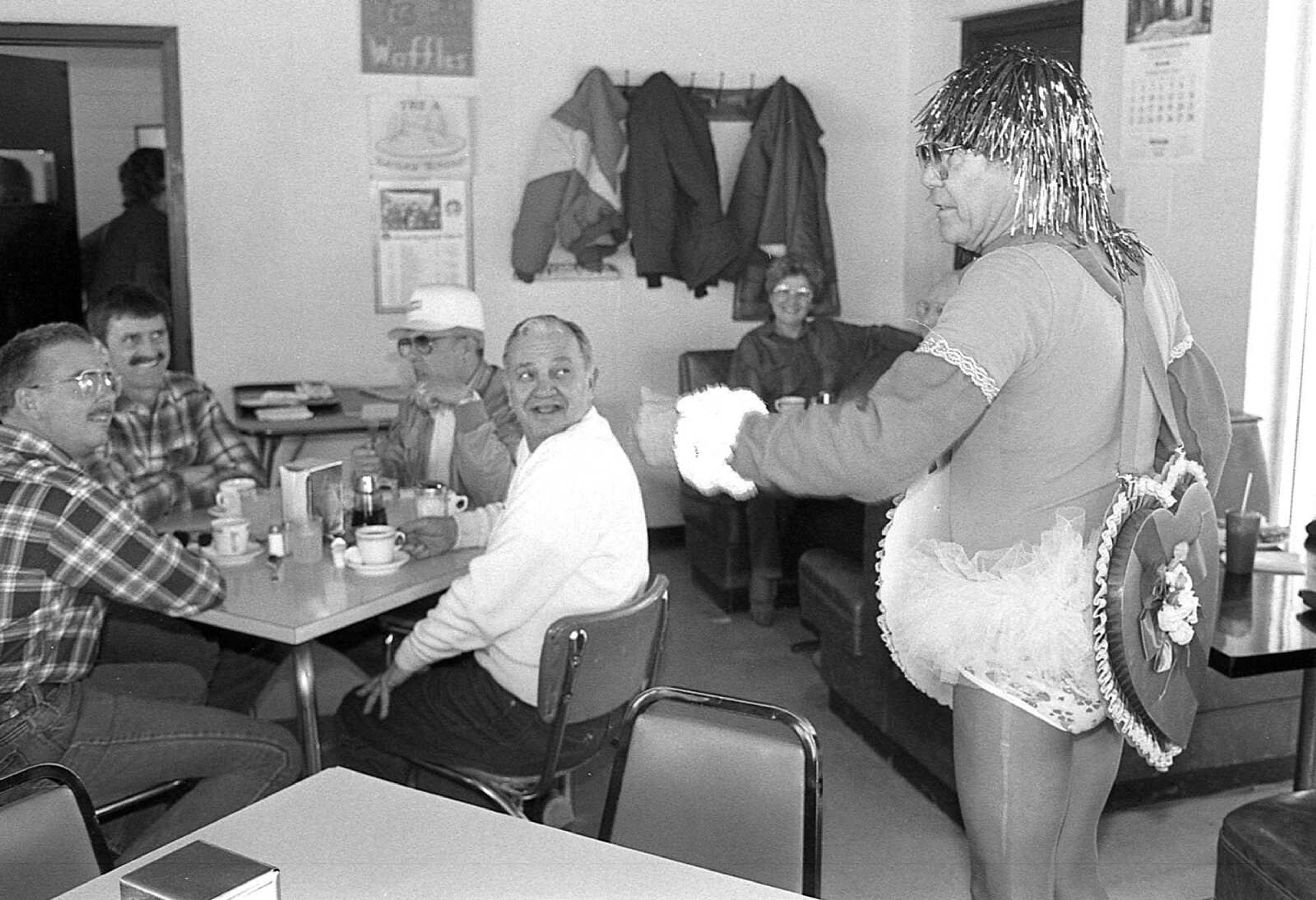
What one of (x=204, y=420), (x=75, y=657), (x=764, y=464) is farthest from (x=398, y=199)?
(x=764, y=464)

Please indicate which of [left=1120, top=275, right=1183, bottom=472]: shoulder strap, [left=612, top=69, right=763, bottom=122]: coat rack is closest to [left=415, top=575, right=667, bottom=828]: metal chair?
[left=1120, top=275, right=1183, bottom=472]: shoulder strap

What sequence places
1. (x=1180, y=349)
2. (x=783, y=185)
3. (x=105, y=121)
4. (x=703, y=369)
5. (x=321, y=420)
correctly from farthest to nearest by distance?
(x=105, y=121), (x=783, y=185), (x=703, y=369), (x=321, y=420), (x=1180, y=349)

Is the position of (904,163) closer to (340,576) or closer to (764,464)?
(340,576)

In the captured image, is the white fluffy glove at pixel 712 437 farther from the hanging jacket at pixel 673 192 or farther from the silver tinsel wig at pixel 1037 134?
the hanging jacket at pixel 673 192

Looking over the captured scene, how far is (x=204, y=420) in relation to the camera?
3.84 m

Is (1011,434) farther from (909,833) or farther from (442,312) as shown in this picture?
(442,312)

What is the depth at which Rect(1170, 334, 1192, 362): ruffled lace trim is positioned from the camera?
201 cm

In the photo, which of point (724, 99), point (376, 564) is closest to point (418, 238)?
point (724, 99)

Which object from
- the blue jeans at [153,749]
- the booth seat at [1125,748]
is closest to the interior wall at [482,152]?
the booth seat at [1125,748]

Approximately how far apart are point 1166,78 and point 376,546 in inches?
118

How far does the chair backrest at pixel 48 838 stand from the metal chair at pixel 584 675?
866 mm

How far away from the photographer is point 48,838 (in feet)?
5.74

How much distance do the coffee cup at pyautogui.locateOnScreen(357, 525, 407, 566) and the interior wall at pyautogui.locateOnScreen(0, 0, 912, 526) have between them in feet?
7.27

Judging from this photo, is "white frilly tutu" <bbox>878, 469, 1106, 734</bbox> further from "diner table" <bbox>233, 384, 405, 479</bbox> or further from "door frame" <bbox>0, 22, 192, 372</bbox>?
"door frame" <bbox>0, 22, 192, 372</bbox>
